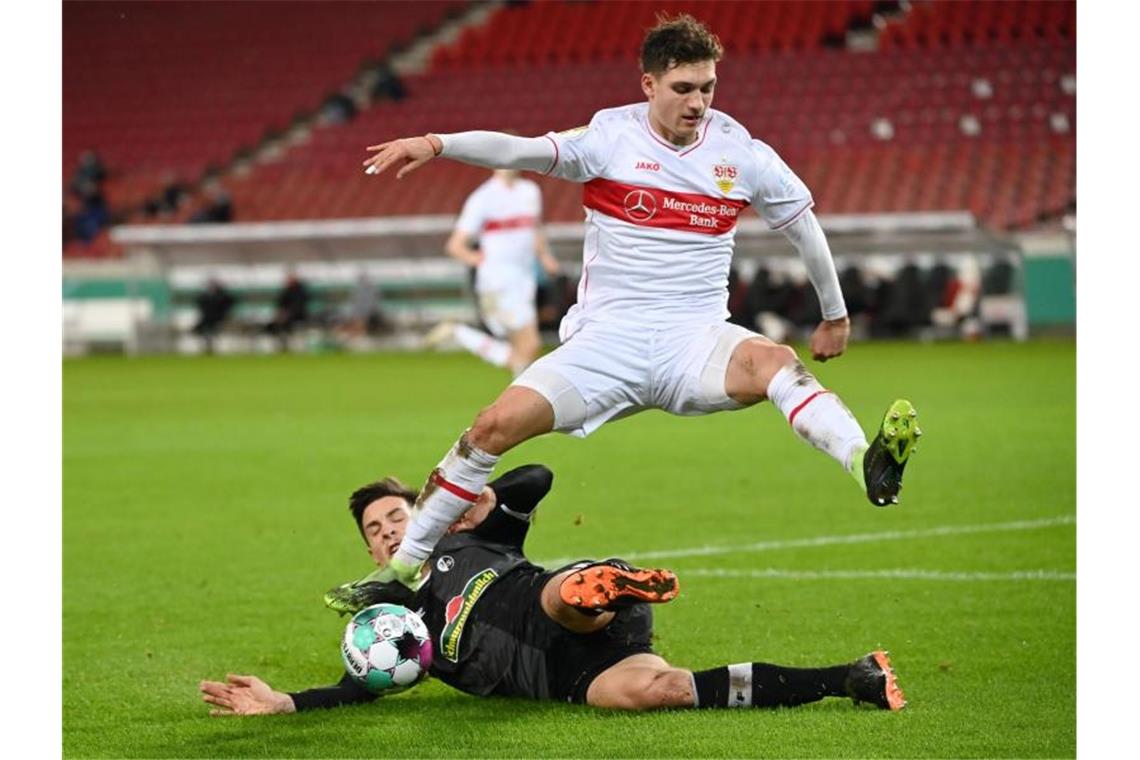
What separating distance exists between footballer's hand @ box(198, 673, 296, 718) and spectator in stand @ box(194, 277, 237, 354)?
2112 cm

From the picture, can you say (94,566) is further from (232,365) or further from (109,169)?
(109,169)

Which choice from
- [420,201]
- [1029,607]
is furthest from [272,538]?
[420,201]

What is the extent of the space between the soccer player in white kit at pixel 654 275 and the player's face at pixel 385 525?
0.86 ft

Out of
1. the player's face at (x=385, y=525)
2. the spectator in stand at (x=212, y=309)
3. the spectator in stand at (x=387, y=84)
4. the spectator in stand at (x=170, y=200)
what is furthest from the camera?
the spectator in stand at (x=170, y=200)

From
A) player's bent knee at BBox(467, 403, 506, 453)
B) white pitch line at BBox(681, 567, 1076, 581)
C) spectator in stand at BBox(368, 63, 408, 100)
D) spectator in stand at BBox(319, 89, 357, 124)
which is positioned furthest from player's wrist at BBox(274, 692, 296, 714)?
spectator in stand at BBox(319, 89, 357, 124)

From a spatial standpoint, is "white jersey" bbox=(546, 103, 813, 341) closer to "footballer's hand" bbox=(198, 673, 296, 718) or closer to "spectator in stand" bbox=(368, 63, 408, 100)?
"footballer's hand" bbox=(198, 673, 296, 718)

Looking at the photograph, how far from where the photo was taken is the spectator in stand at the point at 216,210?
26734 mm

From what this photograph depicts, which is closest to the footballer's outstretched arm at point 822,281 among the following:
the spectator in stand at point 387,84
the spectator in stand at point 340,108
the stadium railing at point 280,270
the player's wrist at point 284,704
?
the player's wrist at point 284,704

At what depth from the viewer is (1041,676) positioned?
584 cm

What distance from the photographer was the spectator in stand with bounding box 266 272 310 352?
26.0 m

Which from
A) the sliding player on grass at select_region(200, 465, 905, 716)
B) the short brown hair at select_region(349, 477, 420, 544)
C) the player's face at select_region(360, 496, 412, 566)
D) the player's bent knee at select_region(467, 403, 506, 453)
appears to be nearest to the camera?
the sliding player on grass at select_region(200, 465, 905, 716)

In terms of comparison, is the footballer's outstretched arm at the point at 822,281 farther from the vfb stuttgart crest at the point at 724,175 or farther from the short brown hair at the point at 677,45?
the short brown hair at the point at 677,45

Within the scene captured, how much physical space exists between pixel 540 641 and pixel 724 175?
1.53 meters

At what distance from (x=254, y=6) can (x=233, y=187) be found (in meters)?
6.65
